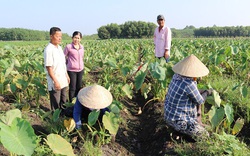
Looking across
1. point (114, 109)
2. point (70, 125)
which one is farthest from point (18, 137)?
point (114, 109)

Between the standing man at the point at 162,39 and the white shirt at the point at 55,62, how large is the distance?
2.29 m

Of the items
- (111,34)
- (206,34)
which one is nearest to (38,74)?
A: (111,34)

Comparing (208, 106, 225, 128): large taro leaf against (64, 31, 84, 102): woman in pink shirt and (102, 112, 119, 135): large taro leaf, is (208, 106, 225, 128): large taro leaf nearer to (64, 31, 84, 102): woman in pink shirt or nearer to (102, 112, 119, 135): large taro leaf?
(102, 112, 119, 135): large taro leaf

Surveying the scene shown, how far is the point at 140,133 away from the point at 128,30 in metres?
48.2

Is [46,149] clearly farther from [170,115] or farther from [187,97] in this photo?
[187,97]

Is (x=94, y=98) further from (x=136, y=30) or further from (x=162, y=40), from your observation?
(x=136, y=30)

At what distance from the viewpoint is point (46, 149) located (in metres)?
2.62

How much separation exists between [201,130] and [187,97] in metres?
0.38

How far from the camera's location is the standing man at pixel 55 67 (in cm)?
341

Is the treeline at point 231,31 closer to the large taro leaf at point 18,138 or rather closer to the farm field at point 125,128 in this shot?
the farm field at point 125,128

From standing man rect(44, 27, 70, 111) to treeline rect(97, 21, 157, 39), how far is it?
1850 inches

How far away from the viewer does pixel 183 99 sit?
2.92 meters

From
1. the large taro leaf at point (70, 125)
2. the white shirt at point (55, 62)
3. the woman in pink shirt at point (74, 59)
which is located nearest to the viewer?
the large taro leaf at point (70, 125)

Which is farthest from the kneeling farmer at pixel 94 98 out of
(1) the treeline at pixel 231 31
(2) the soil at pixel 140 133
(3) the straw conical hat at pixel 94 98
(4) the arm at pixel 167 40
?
(1) the treeline at pixel 231 31
